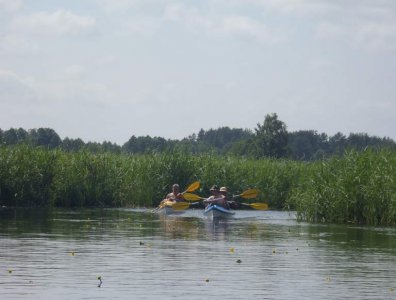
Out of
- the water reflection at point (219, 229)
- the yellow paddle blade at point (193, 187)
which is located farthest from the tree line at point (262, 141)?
the water reflection at point (219, 229)

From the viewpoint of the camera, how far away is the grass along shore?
1407 inches

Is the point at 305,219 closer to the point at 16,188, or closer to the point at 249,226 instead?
the point at 249,226

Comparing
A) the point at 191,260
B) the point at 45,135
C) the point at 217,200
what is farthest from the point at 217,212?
the point at 45,135

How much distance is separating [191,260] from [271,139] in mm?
72557

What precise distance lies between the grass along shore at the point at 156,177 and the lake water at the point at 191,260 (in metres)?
2.14

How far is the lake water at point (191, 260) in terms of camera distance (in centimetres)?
1811

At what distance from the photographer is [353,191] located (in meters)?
34.1


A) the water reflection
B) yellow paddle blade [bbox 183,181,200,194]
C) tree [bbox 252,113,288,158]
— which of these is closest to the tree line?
tree [bbox 252,113,288,158]

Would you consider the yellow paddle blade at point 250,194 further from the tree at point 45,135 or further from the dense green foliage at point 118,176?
the tree at point 45,135

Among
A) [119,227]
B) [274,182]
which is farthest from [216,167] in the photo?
[119,227]

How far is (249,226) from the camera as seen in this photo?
34.4 meters

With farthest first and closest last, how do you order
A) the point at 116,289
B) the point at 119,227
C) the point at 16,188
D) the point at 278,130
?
the point at 278,130 → the point at 16,188 → the point at 119,227 → the point at 116,289

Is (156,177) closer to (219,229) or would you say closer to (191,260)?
(219,229)

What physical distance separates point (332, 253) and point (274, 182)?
2163 centimetres
